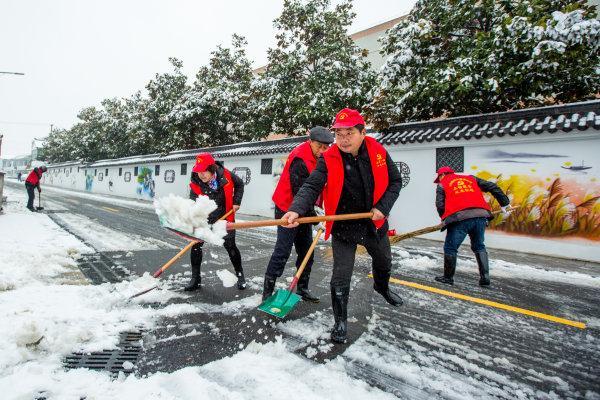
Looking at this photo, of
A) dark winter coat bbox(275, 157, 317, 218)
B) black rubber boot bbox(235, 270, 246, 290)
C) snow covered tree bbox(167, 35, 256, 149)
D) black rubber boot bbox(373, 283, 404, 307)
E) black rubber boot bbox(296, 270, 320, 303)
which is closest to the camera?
black rubber boot bbox(373, 283, 404, 307)

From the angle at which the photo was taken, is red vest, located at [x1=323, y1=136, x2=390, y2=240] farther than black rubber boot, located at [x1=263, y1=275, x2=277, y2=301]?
No

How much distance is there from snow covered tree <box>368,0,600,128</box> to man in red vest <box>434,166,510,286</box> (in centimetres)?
560

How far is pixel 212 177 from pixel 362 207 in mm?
1990

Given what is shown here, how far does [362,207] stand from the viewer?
9.19 feet

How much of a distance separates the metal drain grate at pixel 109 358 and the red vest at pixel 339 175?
1.75m

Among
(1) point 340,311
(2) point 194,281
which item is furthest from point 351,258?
(2) point 194,281

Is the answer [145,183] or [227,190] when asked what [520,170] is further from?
[145,183]

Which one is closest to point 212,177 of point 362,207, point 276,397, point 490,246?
point 362,207

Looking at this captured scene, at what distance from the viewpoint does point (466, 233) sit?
14.9 feet

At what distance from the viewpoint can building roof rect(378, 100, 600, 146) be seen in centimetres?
800

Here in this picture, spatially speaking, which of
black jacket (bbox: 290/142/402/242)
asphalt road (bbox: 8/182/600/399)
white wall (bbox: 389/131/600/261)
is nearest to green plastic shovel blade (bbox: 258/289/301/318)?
asphalt road (bbox: 8/182/600/399)

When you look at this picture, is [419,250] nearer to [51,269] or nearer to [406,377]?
[406,377]

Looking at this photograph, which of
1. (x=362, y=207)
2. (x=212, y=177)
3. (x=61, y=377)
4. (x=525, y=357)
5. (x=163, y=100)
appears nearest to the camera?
(x=61, y=377)

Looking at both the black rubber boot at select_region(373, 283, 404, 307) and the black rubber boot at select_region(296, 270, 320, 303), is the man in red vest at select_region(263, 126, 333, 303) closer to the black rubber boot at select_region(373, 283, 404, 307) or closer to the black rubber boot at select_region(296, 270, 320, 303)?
the black rubber boot at select_region(296, 270, 320, 303)
